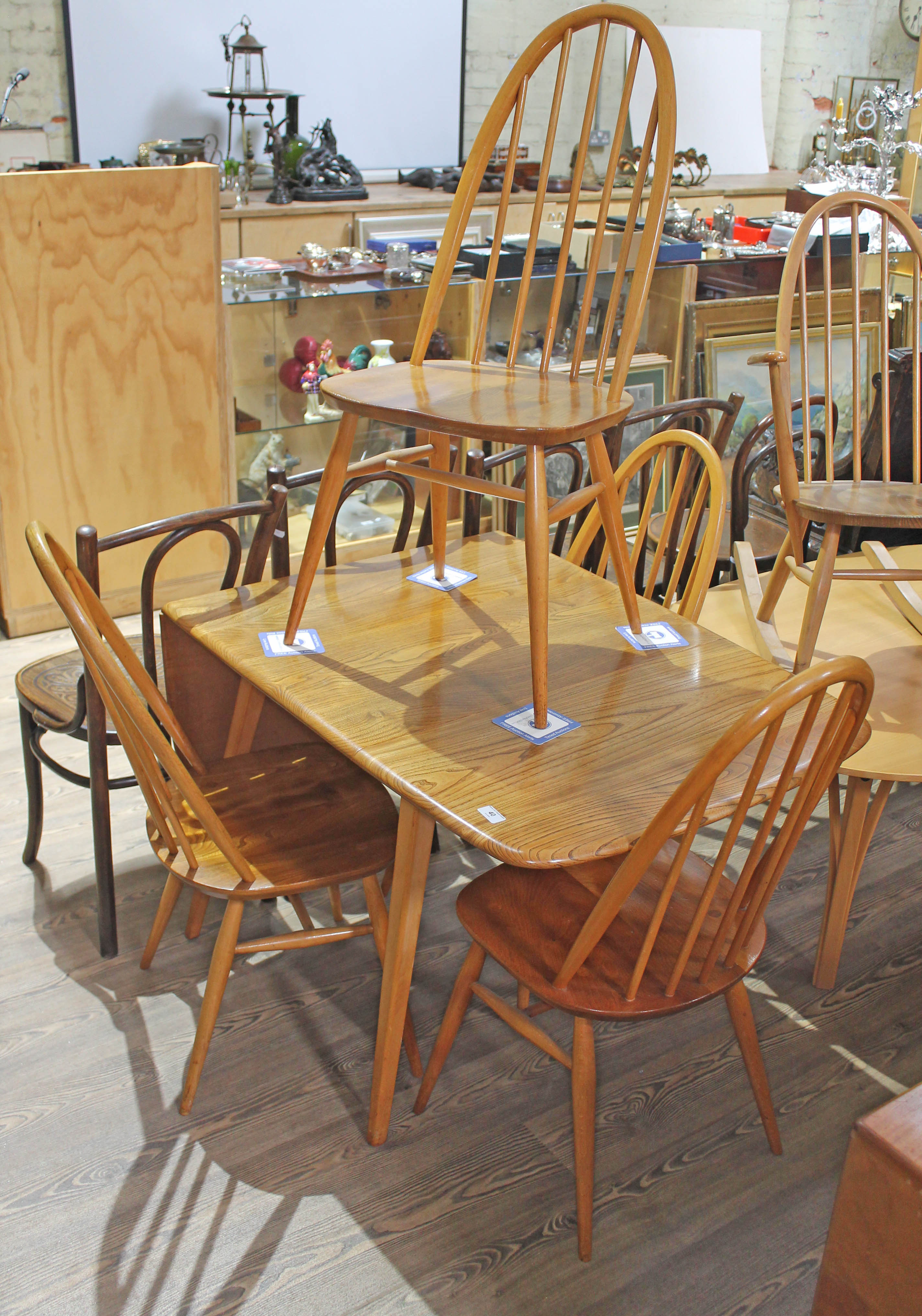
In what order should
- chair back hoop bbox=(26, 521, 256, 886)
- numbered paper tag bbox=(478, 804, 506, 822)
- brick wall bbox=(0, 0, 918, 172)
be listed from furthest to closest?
brick wall bbox=(0, 0, 918, 172), chair back hoop bbox=(26, 521, 256, 886), numbered paper tag bbox=(478, 804, 506, 822)

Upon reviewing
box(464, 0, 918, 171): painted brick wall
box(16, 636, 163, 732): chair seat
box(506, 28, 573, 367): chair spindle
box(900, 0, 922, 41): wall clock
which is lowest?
box(16, 636, 163, 732): chair seat

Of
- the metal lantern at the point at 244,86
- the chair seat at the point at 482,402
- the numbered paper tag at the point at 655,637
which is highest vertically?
the metal lantern at the point at 244,86

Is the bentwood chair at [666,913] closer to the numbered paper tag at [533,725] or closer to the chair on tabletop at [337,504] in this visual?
the numbered paper tag at [533,725]

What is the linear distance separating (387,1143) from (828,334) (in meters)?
1.70

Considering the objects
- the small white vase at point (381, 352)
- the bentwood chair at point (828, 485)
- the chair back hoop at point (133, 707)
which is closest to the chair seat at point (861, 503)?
the bentwood chair at point (828, 485)

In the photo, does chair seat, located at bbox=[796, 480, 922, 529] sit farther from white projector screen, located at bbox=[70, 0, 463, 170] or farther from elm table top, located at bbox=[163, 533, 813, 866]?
white projector screen, located at bbox=[70, 0, 463, 170]

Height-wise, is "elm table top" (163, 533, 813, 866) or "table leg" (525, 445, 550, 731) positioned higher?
"table leg" (525, 445, 550, 731)

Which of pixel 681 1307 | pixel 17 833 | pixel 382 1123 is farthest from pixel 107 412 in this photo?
pixel 681 1307

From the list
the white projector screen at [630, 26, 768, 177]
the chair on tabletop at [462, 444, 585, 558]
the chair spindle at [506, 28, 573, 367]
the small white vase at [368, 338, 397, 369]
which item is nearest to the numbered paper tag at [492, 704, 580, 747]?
the chair on tabletop at [462, 444, 585, 558]

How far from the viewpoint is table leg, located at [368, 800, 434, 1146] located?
1.58m

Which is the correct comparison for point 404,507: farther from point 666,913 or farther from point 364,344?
point 364,344

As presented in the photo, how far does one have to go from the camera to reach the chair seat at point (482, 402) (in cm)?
150

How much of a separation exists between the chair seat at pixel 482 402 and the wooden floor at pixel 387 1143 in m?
1.10

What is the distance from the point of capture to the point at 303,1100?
1856 millimetres
